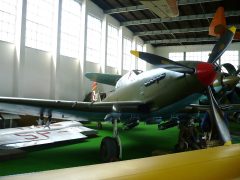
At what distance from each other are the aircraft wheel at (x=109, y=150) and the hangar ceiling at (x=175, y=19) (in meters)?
13.0

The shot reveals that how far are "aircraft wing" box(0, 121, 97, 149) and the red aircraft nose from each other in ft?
12.0

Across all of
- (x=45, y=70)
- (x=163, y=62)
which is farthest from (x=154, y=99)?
(x=45, y=70)

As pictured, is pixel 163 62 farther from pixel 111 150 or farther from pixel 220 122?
pixel 111 150

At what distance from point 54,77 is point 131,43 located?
11.9 meters

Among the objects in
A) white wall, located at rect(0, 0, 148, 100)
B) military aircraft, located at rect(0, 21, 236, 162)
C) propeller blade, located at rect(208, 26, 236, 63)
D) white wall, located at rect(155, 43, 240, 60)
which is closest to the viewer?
military aircraft, located at rect(0, 21, 236, 162)

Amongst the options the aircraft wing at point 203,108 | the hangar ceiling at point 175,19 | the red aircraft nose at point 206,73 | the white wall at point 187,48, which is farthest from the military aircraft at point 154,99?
the white wall at point 187,48

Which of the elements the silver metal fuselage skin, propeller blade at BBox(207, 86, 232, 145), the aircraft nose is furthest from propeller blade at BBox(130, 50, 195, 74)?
the aircraft nose

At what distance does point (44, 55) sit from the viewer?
47.4 ft

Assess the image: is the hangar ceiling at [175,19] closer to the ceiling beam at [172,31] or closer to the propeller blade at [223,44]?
the ceiling beam at [172,31]

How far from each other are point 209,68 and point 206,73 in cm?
10

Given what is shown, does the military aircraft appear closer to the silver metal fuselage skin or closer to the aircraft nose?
the silver metal fuselage skin

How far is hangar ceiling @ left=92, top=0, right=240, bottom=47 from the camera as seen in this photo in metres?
18.8

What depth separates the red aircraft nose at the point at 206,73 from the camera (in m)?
4.66

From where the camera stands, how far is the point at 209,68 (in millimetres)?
4668
